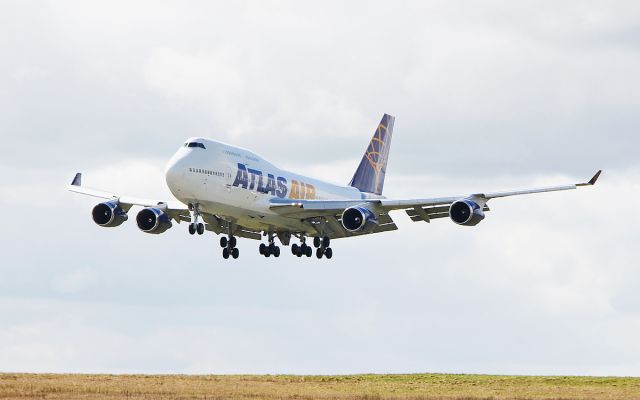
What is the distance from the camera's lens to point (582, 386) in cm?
8394

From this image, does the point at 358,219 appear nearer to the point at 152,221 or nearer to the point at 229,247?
the point at 229,247

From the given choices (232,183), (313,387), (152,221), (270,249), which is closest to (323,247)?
(270,249)

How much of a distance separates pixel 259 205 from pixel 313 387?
11.4 metres

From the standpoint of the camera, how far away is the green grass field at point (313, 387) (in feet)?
235

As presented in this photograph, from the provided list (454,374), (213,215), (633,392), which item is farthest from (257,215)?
(633,392)

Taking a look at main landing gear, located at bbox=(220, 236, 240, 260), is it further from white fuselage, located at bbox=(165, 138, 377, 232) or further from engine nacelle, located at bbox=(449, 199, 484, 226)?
engine nacelle, located at bbox=(449, 199, 484, 226)

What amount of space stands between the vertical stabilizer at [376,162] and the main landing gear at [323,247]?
1255 cm

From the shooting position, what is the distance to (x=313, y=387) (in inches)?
3182

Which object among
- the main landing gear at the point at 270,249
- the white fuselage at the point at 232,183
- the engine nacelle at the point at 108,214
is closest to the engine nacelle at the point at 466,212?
the white fuselage at the point at 232,183

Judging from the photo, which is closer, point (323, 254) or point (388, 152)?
point (323, 254)

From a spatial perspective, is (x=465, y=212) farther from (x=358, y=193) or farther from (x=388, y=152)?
(x=388, y=152)

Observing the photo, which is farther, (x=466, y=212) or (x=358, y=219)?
(x=358, y=219)

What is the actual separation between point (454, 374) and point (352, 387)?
40.7ft

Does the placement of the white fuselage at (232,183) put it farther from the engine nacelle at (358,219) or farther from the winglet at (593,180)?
the winglet at (593,180)
